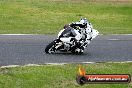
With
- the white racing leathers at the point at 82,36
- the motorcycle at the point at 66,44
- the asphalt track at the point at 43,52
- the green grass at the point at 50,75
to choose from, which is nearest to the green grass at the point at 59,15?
the asphalt track at the point at 43,52

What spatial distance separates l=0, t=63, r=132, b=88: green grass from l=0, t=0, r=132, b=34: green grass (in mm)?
9432

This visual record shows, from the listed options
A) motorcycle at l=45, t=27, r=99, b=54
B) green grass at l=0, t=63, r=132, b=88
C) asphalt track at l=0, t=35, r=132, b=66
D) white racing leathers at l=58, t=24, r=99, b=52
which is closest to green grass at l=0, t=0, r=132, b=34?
asphalt track at l=0, t=35, r=132, b=66

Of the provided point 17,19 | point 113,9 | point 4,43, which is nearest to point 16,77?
point 4,43

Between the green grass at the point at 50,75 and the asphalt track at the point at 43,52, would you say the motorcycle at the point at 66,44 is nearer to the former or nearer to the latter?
the asphalt track at the point at 43,52

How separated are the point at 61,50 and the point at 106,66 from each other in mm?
2484

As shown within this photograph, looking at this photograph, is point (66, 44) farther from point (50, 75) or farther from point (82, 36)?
point (50, 75)

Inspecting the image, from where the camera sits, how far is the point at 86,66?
35.4 feet

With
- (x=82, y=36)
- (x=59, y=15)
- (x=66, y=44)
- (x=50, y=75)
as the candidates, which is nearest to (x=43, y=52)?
(x=66, y=44)

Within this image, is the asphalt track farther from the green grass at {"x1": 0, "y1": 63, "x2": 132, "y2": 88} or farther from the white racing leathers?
the green grass at {"x1": 0, "y1": 63, "x2": 132, "y2": 88}

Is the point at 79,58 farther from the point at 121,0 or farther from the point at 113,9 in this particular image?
the point at 121,0

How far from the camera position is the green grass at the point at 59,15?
73.7ft

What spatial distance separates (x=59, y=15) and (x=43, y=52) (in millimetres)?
14990

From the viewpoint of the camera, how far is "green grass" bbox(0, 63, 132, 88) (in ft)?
27.5

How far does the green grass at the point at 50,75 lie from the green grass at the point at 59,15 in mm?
9432
